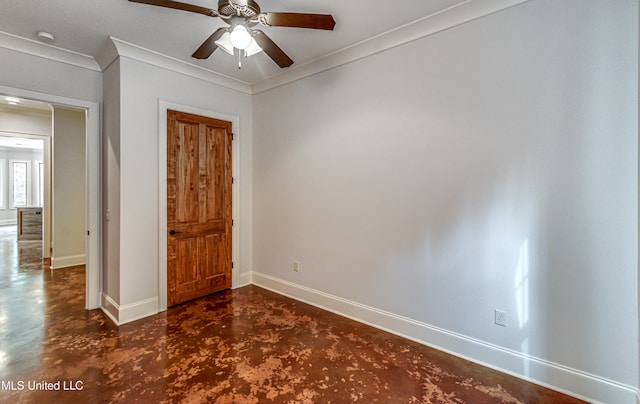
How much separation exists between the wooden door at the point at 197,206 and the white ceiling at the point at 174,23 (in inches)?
33.7

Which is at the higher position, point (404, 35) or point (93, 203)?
point (404, 35)

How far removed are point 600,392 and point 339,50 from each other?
347 cm

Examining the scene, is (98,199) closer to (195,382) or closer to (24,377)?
(24,377)

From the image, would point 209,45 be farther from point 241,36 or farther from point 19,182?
point 19,182

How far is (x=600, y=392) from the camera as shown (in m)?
1.83

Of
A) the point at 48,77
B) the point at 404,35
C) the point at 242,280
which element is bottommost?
the point at 242,280

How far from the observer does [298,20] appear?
6.01 ft

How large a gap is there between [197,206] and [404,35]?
2.96 metres

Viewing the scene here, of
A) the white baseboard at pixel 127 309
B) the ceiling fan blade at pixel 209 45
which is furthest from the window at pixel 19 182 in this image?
the ceiling fan blade at pixel 209 45

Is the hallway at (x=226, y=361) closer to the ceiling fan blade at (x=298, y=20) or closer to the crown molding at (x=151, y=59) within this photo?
the ceiling fan blade at (x=298, y=20)

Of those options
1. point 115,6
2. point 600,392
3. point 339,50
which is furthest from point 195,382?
point 339,50

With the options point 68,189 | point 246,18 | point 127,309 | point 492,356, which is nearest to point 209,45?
point 246,18

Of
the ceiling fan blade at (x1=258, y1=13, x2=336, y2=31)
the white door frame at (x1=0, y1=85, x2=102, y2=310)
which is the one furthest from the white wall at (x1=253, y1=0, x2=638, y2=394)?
the white door frame at (x1=0, y1=85, x2=102, y2=310)

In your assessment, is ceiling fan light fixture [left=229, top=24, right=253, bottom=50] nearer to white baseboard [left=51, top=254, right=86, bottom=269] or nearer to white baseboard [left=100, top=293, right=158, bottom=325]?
white baseboard [left=100, top=293, right=158, bottom=325]
